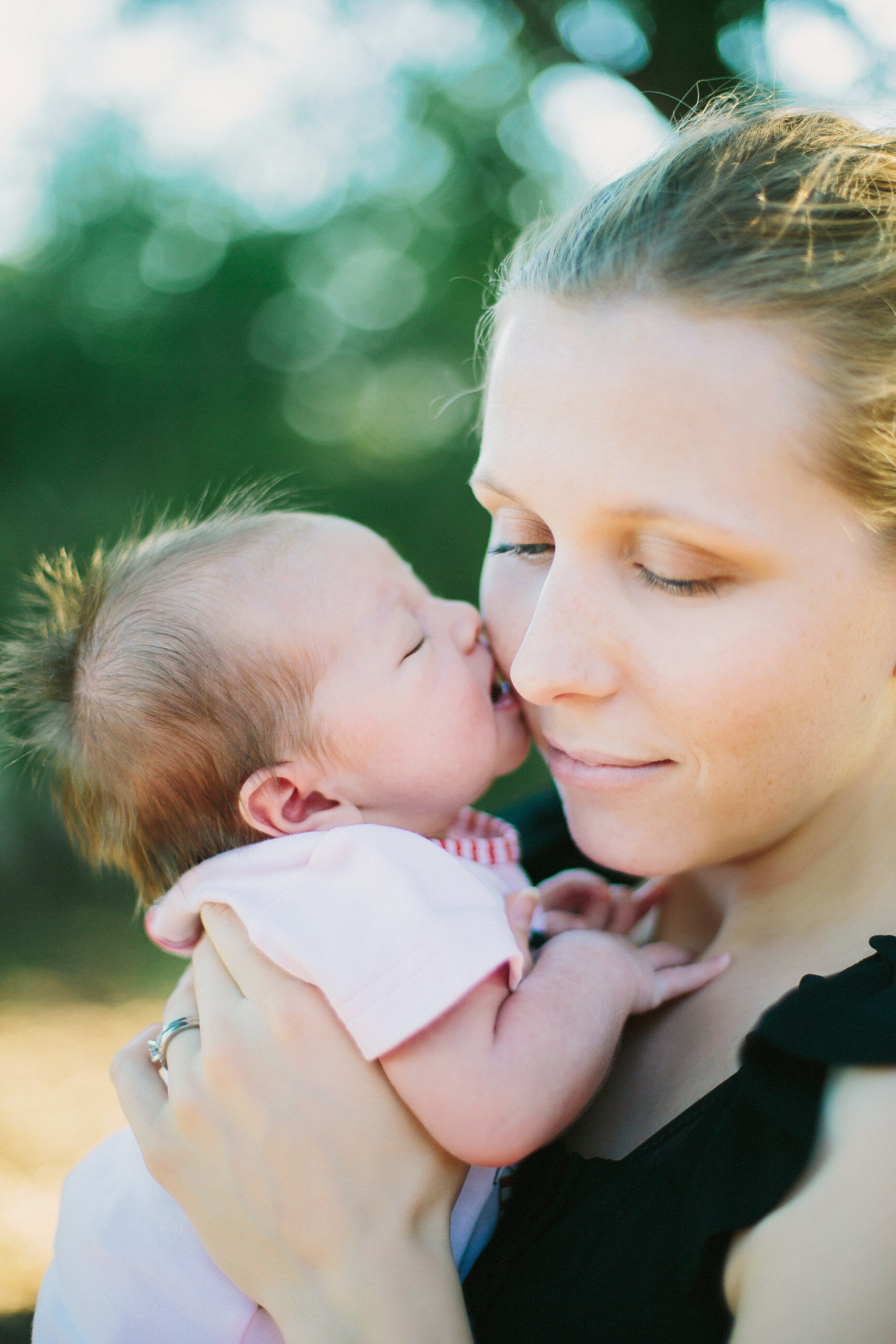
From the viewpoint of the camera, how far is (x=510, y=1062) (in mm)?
1311

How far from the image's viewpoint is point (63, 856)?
6.02 metres

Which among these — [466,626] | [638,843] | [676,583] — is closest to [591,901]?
[638,843]

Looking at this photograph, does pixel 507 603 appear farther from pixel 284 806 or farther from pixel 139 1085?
pixel 139 1085

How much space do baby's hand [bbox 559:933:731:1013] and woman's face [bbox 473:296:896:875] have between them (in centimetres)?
14

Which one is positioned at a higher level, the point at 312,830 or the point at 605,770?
the point at 605,770

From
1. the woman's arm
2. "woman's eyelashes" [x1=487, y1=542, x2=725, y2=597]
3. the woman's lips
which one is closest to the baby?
the woman's lips

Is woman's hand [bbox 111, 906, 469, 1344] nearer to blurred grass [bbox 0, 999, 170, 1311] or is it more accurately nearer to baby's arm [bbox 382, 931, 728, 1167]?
baby's arm [bbox 382, 931, 728, 1167]

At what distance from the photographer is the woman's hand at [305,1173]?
4.06ft

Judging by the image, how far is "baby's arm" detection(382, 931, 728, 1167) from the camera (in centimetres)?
128

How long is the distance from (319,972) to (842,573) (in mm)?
911

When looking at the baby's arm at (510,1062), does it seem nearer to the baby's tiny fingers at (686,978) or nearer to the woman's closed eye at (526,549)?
the baby's tiny fingers at (686,978)

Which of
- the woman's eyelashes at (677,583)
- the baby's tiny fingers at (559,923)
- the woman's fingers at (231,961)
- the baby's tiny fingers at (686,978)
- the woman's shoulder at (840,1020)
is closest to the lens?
the woman's shoulder at (840,1020)

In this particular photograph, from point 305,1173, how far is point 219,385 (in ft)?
17.6

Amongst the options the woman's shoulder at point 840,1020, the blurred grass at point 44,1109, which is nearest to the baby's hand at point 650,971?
the woman's shoulder at point 840,1020
